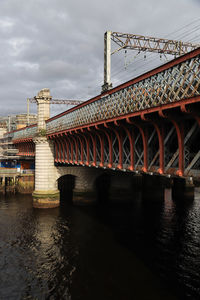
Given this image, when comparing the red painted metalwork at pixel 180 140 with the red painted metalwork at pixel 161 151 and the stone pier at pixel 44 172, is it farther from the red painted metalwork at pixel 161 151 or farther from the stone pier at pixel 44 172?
the stone pier at pixel 44 172

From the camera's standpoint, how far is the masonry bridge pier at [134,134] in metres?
15.5

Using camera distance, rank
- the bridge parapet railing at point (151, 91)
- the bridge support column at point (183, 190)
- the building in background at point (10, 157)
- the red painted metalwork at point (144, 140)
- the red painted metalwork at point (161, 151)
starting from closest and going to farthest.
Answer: the bridge parapet railing at point (151, 91), the red painted metalwork at point (161, 151), the red painted metalwork at point (144, 140), the bridge support column at point (183, 190), the building in background at point (10, 157)

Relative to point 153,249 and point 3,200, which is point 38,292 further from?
point 3,200

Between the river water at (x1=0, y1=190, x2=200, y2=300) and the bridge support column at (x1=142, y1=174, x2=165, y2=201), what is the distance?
39.7 ft

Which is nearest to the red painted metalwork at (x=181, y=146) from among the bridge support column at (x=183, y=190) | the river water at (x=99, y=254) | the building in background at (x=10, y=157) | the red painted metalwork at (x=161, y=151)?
the red painted metalwork at (x=161, y=151)

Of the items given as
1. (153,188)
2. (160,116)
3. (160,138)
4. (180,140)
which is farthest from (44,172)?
(180,140)

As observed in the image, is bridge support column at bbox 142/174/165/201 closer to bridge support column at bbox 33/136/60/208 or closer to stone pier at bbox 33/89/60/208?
bridge support column at bbox 33/136/60/208

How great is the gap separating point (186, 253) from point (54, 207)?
25.5 m

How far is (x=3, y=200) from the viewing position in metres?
52.5

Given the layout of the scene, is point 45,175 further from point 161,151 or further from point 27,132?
point 161,151

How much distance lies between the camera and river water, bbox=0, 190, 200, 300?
1936cm

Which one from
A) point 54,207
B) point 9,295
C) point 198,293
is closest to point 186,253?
point 198,293

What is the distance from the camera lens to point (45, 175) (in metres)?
45.4

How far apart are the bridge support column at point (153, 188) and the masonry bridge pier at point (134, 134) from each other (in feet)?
0.76
